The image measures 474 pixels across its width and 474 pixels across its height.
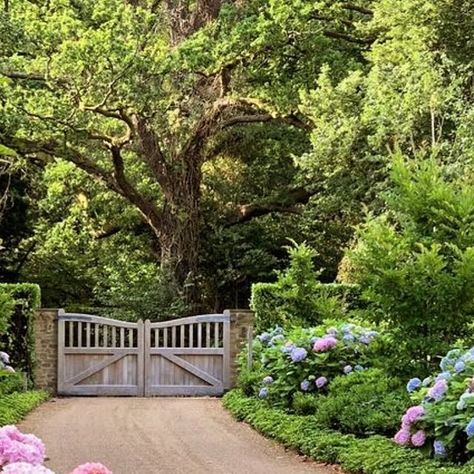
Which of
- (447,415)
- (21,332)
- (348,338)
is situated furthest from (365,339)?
(21,332)

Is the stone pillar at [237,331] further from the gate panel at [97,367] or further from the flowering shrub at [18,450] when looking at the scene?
the flowering shrub at [18,450]

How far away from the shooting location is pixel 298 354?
9.80m

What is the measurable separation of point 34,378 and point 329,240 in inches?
356

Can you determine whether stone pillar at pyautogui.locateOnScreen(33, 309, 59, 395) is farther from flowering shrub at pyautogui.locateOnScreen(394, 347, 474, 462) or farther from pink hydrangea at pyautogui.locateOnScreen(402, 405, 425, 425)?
pink hydrangea at pyautogui.locateOnScreen(402, 405, 425, 425)

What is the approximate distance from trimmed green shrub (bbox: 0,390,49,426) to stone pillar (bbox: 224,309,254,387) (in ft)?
10.0

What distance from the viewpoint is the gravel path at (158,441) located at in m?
7.37

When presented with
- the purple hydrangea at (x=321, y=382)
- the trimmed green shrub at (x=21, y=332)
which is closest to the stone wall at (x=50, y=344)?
the trimmed green shrub at (x=21, y=332)

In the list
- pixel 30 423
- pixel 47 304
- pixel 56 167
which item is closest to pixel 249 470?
pixel 30 423

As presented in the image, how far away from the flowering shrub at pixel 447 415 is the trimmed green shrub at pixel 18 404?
4.84 metres

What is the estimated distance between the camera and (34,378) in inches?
568

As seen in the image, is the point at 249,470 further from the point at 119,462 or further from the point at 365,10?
the point at 365,10

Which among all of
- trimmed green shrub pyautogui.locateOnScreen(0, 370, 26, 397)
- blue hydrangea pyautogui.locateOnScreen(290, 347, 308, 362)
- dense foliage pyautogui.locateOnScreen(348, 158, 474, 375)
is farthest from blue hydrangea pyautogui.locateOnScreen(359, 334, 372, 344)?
trimmed green shrub pyautogui.locateOnScreen(0, 370, 26, 397)

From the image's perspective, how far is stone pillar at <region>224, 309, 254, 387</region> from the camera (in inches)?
586

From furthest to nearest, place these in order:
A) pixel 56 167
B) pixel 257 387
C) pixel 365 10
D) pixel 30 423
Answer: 1. pixel 56 167
2. pixel 365 10
3. pixel 257 387
4. pixel 30 423
